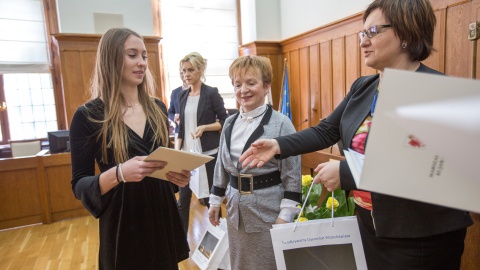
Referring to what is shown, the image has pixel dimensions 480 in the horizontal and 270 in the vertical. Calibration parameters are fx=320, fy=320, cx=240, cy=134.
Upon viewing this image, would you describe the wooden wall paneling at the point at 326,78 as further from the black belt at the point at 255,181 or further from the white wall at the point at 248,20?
the black belt at the point at 255,181

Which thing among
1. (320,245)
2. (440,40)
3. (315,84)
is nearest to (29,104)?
(315,84)

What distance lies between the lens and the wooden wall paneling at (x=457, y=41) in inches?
112

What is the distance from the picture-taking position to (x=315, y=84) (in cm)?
500

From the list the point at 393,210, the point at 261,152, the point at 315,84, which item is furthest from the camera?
the point at 315,84

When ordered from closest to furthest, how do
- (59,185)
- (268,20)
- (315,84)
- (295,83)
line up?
(59,185) < (315,84) < (295,83) < (268,20)

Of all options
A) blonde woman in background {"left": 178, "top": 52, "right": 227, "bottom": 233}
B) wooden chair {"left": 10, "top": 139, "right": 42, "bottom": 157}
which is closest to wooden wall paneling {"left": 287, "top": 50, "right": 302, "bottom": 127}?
blonde woman in background {"left": 178, "top": 52, "right": 227, "bottom": 233}

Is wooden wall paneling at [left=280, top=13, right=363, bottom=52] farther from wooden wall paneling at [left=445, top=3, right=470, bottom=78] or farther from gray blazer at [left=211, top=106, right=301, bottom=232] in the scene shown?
gray blazer at [left=211, top=106, right=301, bottom=232]

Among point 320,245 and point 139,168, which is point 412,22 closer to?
point 320,245

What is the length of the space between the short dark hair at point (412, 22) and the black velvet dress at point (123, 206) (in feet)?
3.04

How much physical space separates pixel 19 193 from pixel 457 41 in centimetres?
469

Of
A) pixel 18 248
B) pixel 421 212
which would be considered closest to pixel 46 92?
pixel 18 248

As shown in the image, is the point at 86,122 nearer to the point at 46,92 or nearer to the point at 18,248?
the point at 18,248

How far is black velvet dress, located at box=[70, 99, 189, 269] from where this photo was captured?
1136 mm

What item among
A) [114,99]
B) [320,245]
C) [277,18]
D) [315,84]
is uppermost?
[277,18]
